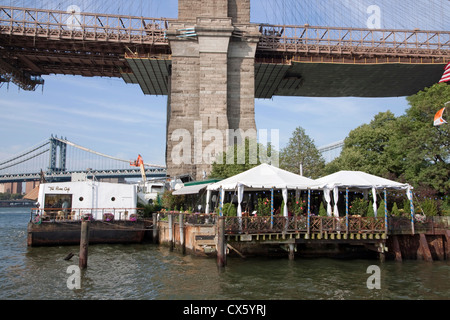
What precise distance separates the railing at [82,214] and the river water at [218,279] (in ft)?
16.1

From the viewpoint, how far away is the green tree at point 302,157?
38906mm

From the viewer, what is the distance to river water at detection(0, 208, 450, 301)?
608 inches

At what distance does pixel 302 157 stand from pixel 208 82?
1672cm

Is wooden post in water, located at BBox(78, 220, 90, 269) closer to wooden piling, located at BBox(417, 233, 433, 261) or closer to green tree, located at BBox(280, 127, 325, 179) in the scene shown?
wooden piling, located at BBox(417, 233, 433, 261)

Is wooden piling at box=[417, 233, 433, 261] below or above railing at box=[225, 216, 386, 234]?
below

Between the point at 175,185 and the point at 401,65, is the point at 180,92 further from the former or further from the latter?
the point at 401,65

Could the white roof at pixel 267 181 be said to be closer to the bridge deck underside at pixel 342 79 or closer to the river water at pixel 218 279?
the river water at pixel 218 279

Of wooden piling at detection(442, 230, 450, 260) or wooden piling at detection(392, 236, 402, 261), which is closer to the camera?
wooden piling at detection(392, 236, 402, 261)

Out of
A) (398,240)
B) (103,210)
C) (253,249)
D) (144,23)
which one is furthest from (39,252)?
(144,23)

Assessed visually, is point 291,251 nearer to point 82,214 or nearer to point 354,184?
point 354,184

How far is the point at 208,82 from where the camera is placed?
48.7 m

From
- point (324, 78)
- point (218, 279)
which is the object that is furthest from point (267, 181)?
point (324, 78)

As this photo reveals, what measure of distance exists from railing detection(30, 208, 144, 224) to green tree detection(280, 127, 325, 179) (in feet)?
51.7

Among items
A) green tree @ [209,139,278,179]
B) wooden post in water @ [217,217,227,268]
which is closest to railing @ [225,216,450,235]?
wooden post in water @ [217,217,227,268]
